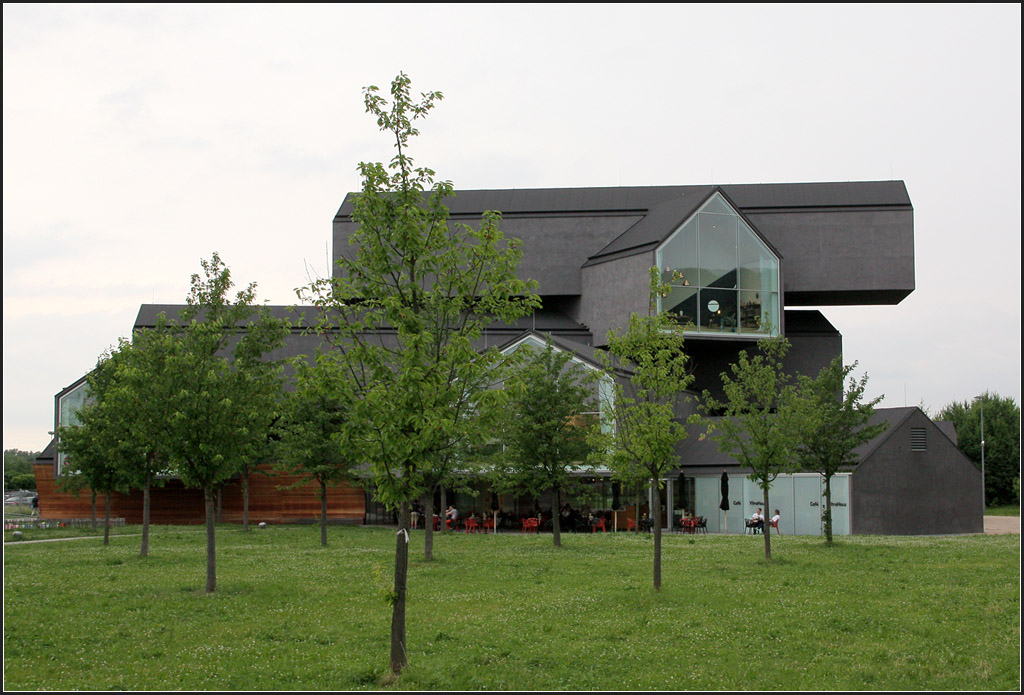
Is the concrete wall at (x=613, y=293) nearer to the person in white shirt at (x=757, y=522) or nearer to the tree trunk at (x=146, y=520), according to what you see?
the person in white shirt at (x=757, y=522)

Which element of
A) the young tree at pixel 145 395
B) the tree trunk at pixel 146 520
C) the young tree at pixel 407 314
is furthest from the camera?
the tree trunk at pixel 146 520

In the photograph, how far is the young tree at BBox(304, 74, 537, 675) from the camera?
10805 millimetres

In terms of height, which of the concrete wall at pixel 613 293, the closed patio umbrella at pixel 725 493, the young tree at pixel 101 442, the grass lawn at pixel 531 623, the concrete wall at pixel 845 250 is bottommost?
the grass lawn at pixel 531 623

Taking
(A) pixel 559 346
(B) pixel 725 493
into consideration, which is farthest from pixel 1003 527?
(A) pixel 559 346

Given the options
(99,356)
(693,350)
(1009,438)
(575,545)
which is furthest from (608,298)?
(1009,438)

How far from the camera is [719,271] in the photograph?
1779 inches

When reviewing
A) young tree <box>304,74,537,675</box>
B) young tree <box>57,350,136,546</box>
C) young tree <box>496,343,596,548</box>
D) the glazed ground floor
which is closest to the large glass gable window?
the glazed ground floor

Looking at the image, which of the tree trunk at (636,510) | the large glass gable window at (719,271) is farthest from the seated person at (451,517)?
the large glass gable window at (719,271)

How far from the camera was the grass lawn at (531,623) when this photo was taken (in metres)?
10.9

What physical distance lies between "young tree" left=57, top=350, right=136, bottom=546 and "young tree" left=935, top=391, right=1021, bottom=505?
181ft

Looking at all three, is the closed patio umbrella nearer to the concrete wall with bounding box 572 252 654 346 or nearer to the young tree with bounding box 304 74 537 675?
the concrete wall with bounding box 572 252 654 346

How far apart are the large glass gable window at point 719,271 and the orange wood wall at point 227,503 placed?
1836 cm

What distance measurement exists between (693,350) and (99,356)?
92.7 feet

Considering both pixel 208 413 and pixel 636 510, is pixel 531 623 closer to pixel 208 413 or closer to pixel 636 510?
pixel 208 413
